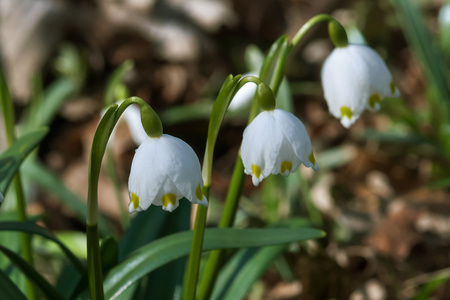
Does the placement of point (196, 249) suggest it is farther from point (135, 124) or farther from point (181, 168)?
point (135, 124)

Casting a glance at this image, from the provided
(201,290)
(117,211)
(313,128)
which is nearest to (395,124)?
(313,128)

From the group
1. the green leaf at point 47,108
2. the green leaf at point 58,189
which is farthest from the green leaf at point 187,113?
the green leaf at point 58,189

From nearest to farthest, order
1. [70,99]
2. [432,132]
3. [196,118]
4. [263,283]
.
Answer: [263,283] < [432,132] < [196,118] < [70,99]

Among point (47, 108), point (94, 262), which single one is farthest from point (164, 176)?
point (47, 108)

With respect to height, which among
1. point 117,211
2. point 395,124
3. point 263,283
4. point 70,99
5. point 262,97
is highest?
point 262,97

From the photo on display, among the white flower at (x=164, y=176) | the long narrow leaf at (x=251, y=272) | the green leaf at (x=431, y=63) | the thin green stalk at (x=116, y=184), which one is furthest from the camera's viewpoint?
the green leaf at (x=431, y=63)

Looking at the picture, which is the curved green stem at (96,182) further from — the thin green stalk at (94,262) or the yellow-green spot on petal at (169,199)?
the yellow-green spot on petal at (169,199)

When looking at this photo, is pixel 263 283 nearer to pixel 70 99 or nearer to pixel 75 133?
pixel 75 133
